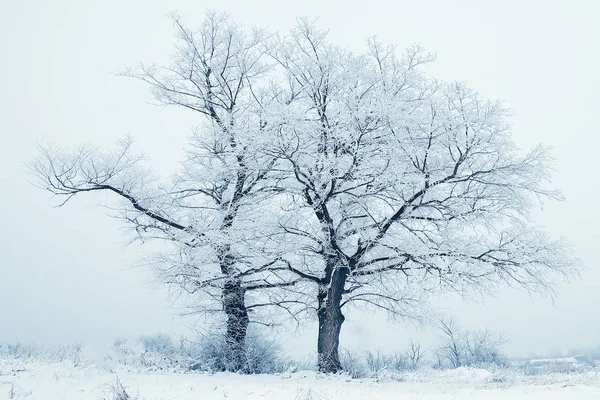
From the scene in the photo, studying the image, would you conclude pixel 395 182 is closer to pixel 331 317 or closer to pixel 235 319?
pixel 331 317

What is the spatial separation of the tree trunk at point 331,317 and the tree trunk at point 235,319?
2.10 metres

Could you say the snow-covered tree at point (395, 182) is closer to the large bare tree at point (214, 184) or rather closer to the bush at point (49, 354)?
the large bare tree at point (214, 184)

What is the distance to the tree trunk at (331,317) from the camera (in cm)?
1209

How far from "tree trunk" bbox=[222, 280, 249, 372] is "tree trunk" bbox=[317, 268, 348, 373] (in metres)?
2.10

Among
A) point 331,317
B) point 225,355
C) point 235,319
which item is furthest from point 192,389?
point 235,319

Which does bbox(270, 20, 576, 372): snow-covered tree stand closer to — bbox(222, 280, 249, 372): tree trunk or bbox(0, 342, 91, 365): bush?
bbox(222, 280, 249, 372): tree trunk

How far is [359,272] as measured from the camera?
500 inches

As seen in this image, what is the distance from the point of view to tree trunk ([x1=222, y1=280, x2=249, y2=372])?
12.0 meters

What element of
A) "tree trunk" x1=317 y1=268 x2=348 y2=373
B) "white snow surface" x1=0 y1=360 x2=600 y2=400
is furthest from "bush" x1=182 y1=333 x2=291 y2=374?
"white snow surface" x1=0 y1=360 x2=600 y2=400

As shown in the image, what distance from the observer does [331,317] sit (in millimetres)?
12445

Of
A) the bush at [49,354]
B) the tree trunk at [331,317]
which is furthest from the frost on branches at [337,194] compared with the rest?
the bush at [49,354]

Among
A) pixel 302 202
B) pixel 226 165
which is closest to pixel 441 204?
pixel 302 202

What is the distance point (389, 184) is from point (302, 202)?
8.11 ft

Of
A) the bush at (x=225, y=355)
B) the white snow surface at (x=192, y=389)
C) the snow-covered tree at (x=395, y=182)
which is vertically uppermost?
the snow-covered tree at (x=395, y=182)
